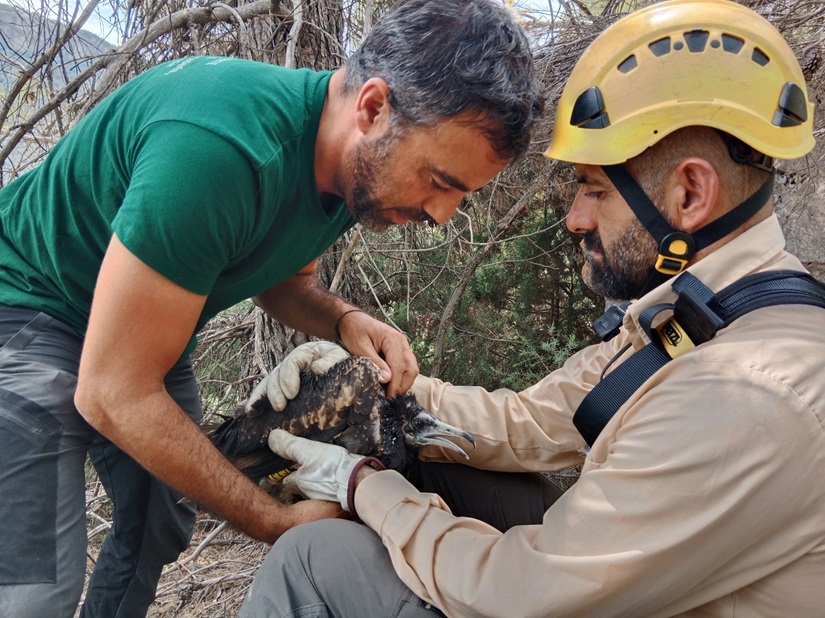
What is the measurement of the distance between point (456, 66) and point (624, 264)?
929 millimetres

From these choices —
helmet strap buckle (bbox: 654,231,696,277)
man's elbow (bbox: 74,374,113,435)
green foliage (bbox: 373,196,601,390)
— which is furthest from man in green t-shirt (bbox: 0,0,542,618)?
green foliage (bbox: 373,196,601,390)

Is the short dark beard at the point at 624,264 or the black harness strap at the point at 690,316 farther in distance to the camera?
the short dark beard at the point at 624,264

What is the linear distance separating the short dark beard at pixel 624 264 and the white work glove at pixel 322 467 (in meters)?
1.11

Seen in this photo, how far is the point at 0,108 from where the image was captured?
13.1 feet

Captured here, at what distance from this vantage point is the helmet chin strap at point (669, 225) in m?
2.09

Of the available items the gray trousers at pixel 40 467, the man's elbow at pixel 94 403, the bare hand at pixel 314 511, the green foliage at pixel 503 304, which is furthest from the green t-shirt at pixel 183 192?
the green foliage at pixel 503 304

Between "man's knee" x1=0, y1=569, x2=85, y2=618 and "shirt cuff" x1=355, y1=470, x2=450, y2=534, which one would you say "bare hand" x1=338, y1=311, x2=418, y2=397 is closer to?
"shirt cuff" x1=355, y1=470, x2=450, y2=534

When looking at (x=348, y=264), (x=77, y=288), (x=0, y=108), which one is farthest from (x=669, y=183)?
(x=0, y=108)

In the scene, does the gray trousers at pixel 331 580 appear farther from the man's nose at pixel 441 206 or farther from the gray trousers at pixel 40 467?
the man's nose at pixel 441 206

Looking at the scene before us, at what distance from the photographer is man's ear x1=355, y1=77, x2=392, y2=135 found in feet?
7.29

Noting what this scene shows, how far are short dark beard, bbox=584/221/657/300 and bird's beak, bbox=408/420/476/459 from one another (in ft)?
2.74

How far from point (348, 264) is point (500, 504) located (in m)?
2.41

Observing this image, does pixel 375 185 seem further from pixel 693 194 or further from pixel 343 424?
pixel 693 194

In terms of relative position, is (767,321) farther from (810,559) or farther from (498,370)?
(498,370)
